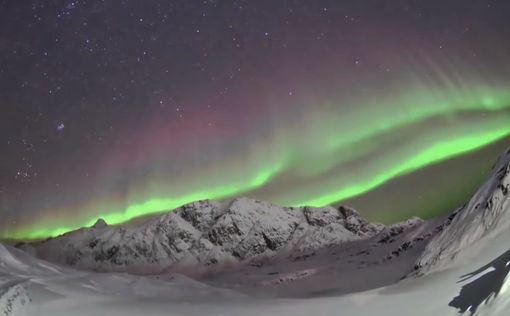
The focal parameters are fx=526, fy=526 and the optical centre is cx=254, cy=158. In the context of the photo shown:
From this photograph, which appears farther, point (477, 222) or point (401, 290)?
point (477, 222)

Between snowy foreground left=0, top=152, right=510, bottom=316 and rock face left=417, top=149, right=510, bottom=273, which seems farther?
rock face left=417, top=149, right=510, bottom=273

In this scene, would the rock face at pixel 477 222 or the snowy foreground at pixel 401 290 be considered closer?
the snowy foreground at pixel 401 290

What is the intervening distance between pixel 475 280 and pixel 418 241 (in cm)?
10495

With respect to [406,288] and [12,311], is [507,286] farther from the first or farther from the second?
[12,311]

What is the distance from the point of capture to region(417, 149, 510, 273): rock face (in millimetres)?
24328

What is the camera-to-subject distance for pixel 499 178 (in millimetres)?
26891

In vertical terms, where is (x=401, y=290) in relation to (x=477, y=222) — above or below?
below

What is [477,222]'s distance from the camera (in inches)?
1022

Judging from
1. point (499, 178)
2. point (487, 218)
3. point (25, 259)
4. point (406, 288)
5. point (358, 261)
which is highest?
point (25, 259)

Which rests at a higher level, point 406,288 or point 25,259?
point 25,259

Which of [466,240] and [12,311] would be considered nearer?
[12,311]

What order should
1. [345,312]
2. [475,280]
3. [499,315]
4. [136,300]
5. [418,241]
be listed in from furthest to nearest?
[418,241]
[136,300]
[345,312]
[475,280]
[499,315]

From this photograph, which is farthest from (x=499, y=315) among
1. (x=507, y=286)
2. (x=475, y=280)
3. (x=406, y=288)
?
(x=406, y=288)

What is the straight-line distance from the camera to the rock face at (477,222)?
24328 millimetres
